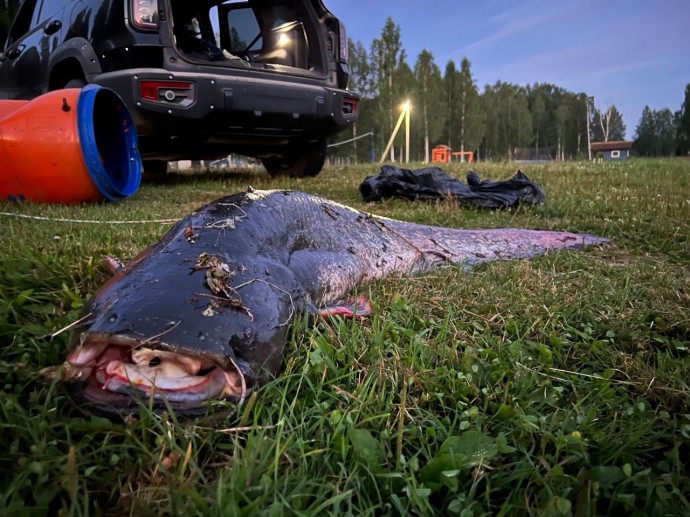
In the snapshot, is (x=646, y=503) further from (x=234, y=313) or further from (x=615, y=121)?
(x=615, y=121)

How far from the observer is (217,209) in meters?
1.68

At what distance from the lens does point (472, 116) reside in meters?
55.0

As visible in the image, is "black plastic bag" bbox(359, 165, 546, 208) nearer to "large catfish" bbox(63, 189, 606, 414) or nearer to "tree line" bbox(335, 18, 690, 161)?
"large catfish" bbox(63, 189, 606, 414)

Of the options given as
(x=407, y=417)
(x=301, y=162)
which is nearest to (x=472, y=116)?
(x=301, y=162)

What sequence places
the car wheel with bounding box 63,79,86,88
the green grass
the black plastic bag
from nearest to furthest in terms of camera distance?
the green grass
the black plastic bag
the car wheel with bounding box 63,79,86,88

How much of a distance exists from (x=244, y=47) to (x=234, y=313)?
5918 mm

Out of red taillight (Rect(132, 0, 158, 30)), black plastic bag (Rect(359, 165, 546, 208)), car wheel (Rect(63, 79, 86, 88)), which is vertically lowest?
black plastic bag (Rect(359, 165, 546, 208))

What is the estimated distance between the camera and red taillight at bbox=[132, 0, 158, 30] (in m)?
4.18

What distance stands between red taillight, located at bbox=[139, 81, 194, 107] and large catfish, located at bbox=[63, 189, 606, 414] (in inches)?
109

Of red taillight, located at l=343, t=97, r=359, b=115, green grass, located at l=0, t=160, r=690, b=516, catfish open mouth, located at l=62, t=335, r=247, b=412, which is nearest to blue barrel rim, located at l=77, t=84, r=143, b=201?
green grass, located at l=0, t=160, r=690, b=516

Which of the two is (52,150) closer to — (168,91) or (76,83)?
(168,91)

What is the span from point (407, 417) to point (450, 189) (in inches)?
146

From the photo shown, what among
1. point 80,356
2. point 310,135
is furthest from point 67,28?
point 80,356

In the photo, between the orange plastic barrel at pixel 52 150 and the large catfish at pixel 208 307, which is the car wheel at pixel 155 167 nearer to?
the orange plastic barrel at pixel 52 150
